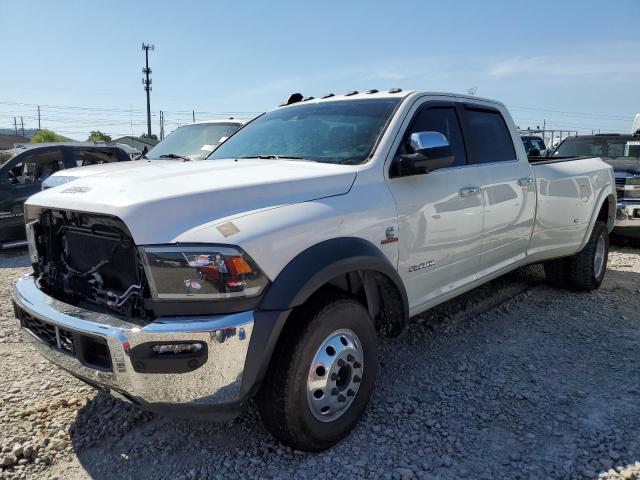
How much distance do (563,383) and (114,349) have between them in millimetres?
2819

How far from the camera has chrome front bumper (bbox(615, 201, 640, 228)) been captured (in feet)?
25.2

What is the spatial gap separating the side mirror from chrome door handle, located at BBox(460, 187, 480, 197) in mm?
500

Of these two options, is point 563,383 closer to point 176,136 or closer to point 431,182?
point 431,182

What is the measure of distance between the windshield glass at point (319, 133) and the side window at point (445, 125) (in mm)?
221

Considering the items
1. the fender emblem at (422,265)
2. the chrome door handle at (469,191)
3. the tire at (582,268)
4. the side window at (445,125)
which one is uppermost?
the side window at (445,125)

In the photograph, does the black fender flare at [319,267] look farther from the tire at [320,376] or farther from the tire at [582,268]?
the tire at [582,268]

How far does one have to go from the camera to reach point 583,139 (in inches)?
377

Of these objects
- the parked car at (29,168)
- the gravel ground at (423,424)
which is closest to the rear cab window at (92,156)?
the parked car at (29,168)

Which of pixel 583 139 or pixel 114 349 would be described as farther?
pixel 583 139

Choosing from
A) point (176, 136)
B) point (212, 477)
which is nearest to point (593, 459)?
point (212, 477)

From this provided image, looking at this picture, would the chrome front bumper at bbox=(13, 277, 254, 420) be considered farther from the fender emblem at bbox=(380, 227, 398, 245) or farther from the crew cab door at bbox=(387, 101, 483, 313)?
the crew cab door at bbox=(387, 101, 483, 313)

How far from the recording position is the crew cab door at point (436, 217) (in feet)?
10.5

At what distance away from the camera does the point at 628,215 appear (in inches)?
304

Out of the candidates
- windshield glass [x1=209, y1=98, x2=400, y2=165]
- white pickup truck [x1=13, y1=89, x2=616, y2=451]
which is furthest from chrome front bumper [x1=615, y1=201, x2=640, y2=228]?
windshield glass [x1=209, y1=98, x2=400, y2=165]
